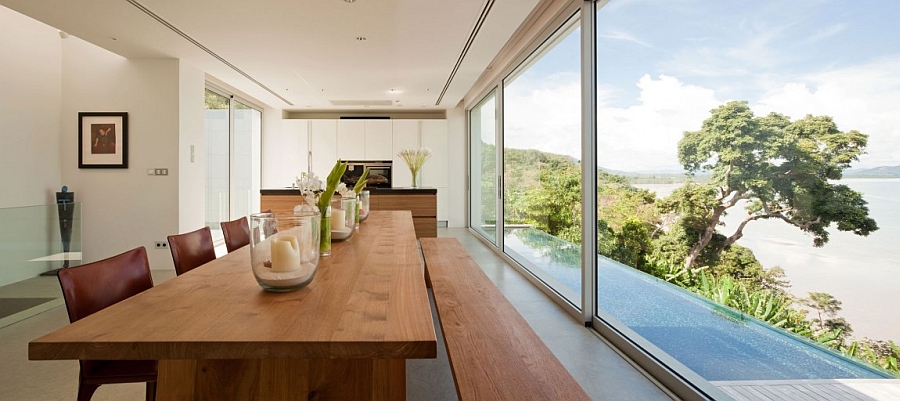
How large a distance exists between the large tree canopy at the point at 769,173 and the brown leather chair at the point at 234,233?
95.6 inches

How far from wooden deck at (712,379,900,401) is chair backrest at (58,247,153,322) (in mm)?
2449

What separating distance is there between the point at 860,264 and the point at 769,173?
47 cm

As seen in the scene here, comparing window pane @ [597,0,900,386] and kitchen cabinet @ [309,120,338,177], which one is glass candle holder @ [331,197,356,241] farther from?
kitchen cabinet @ [309,120,338,177]

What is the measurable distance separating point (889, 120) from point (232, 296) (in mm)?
2044

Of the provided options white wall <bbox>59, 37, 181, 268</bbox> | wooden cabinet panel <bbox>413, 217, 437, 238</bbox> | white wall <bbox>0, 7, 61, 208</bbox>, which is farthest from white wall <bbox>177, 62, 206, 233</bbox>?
wooden cabinet panel <bbox>413, 217, 437, 238</bbox>

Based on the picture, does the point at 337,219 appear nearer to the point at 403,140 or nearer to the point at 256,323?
the point at 256,323

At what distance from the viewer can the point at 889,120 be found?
141cm

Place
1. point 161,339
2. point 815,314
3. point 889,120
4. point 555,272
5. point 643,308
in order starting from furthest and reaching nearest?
point 555,272 → point 643,308 → point 815,314 → point 889,120 → point 161,339

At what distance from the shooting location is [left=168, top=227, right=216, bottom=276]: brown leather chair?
79.7 inches

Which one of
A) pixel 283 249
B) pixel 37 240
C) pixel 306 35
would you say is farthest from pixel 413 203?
pixel 283 249

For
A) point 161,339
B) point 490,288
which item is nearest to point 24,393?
point 161,339

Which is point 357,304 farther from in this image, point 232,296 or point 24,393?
point 24,393

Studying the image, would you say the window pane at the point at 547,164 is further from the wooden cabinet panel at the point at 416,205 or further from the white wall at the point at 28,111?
the white wall at the point at 28,111

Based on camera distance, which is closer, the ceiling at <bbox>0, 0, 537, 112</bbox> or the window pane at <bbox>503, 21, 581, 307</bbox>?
the ceiling at <bbox>0, 0, 537, 112</bbox>
